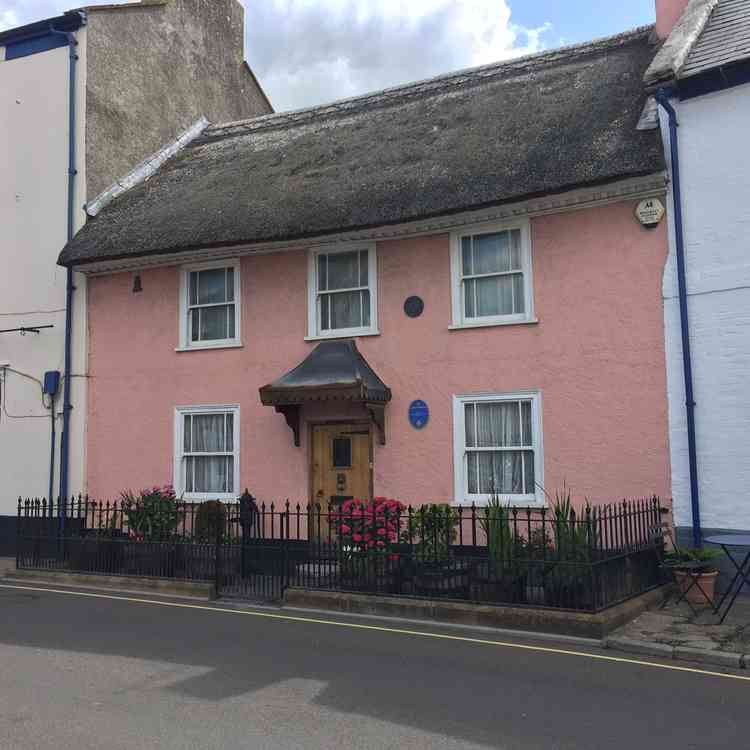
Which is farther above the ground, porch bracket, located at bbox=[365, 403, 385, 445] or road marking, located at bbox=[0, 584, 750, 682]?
porch bracket, located at bbox=[365, 403, 385, 445]

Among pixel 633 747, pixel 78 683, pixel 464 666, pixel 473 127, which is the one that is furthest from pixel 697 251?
pixel 78 683

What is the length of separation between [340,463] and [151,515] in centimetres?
317

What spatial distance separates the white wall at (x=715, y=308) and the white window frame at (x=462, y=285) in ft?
6.64

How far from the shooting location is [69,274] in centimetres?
1603

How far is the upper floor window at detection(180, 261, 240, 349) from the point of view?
14797 mm

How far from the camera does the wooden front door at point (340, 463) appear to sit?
44.6ft

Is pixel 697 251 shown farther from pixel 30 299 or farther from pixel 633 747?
pixel 30 299

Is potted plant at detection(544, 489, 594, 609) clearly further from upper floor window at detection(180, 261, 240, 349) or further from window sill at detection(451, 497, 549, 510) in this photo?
upper floor window at detection(180, 261, 240, 349)

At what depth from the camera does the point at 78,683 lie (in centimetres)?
674

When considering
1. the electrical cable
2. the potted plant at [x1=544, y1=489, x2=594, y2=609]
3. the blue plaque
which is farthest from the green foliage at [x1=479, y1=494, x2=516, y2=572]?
the electrical cable

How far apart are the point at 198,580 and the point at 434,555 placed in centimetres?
359

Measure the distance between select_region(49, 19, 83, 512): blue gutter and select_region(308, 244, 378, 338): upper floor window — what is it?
16.6 ft

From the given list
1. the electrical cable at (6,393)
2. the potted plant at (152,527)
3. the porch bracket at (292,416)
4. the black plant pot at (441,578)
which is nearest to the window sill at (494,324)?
the porch bracket at (292,416)

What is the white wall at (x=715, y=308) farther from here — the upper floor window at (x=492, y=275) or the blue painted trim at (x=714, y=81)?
the upper floor window at (x=492, y=275)
